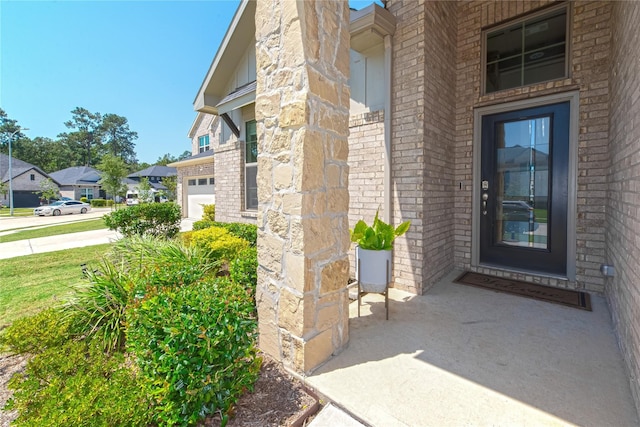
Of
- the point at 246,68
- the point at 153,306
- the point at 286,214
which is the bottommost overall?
the point at 153,306

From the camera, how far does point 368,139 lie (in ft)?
12.8

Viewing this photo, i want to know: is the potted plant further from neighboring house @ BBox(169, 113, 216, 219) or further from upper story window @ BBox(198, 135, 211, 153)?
upper story window @ BBox(198, 135, 211, 153)

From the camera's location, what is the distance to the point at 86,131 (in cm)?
5481

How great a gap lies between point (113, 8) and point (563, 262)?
9.31m

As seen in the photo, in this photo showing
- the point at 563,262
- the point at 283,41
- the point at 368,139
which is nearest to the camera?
the point at 283,41

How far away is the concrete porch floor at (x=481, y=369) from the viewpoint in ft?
5.28

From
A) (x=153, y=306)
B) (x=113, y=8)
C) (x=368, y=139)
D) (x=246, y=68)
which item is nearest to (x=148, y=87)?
(x=113, y=8)

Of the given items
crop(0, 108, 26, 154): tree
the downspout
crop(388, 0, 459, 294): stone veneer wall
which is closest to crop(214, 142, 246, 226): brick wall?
the downspout

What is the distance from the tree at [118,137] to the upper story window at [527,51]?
6669 centimetres

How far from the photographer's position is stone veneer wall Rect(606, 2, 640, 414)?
172 cm

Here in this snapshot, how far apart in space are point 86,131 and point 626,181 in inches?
2837

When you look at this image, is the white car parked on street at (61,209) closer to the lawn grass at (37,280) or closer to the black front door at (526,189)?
the lawn grass at (37,280)

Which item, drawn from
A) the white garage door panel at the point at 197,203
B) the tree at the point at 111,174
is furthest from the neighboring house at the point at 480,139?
the tree at the point at 111,174

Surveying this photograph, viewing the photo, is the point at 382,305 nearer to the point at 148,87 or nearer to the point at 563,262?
the point at 563,262
